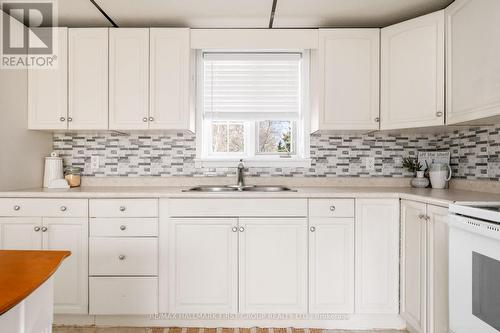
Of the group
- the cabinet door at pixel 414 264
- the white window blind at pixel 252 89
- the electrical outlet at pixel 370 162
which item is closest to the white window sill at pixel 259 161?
the white window blind at pixel 252 89

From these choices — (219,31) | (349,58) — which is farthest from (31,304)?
(349,58)

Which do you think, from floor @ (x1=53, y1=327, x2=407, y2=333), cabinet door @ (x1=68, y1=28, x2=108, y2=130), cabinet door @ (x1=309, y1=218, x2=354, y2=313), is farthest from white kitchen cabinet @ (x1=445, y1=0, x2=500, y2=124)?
cabinet door @ (x1=68, y1=28, x2=108, y2=130)

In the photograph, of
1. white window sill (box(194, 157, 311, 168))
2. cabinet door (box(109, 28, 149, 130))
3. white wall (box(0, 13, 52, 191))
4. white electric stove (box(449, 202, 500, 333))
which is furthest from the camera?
white window sill (box(194, 157, 311, 168))

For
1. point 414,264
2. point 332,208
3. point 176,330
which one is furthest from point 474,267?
point 176,330

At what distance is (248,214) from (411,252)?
1.09 meters

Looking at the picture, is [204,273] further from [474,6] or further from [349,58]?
[474,6]

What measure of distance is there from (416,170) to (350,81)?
3.14 feet

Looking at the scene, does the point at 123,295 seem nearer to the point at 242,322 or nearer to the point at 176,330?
the point at 176,330

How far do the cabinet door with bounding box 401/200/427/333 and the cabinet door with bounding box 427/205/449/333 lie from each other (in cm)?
5

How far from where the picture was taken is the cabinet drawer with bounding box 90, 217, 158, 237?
7.16 feet

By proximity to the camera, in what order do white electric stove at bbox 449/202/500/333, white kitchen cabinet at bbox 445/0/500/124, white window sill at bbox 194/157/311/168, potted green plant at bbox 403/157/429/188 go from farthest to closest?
white window sill at bbox 194/157/311/168
potted green plant at bbox 403/157/429/188
white kitchen cabinet at bbox 445/0/500/124
white electric stove at bbox 449/202/500/333

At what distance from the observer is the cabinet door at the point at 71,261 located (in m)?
2.18

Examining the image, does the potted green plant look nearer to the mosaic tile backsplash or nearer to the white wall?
the mosaic tile backsplash

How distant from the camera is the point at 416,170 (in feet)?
8.80
